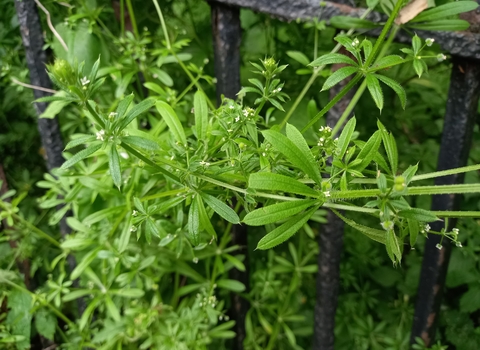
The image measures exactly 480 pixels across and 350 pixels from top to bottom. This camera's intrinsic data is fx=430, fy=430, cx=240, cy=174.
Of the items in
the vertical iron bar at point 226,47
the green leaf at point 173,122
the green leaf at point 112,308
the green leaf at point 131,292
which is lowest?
the green leaf at point 112,308

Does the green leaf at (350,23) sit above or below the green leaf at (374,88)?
above

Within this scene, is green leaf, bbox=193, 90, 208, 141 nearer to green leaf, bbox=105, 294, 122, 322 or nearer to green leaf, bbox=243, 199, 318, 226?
green leaf, bbox=243, 199, 318, 226

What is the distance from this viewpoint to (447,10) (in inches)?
36.6

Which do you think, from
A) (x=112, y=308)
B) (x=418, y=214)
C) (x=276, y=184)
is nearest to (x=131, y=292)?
(x=112, y=308)

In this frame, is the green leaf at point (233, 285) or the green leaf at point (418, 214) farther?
the green leaf at point (233, 285)

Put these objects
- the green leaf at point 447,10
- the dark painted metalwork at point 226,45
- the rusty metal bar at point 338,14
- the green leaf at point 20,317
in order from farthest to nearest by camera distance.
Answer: the green leaf at point 20,317, the dark painted metalwork at point 226,45, the rusty metal bar at point 338,14, the green leaf at point 447,10

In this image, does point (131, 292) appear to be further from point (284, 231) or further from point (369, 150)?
point (369, 150)

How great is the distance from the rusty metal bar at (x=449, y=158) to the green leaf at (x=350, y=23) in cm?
24

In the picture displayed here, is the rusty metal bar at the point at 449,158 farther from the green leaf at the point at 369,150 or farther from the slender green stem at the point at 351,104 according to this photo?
the green leaf at the point at 369,150

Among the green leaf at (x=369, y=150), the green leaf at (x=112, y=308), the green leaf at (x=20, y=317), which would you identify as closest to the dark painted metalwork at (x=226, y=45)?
the green leaf at (x=369, y=150)

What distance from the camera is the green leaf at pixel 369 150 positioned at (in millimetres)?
805

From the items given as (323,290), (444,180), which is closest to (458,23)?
(444,180)

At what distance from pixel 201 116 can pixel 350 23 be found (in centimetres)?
44

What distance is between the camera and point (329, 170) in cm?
85
